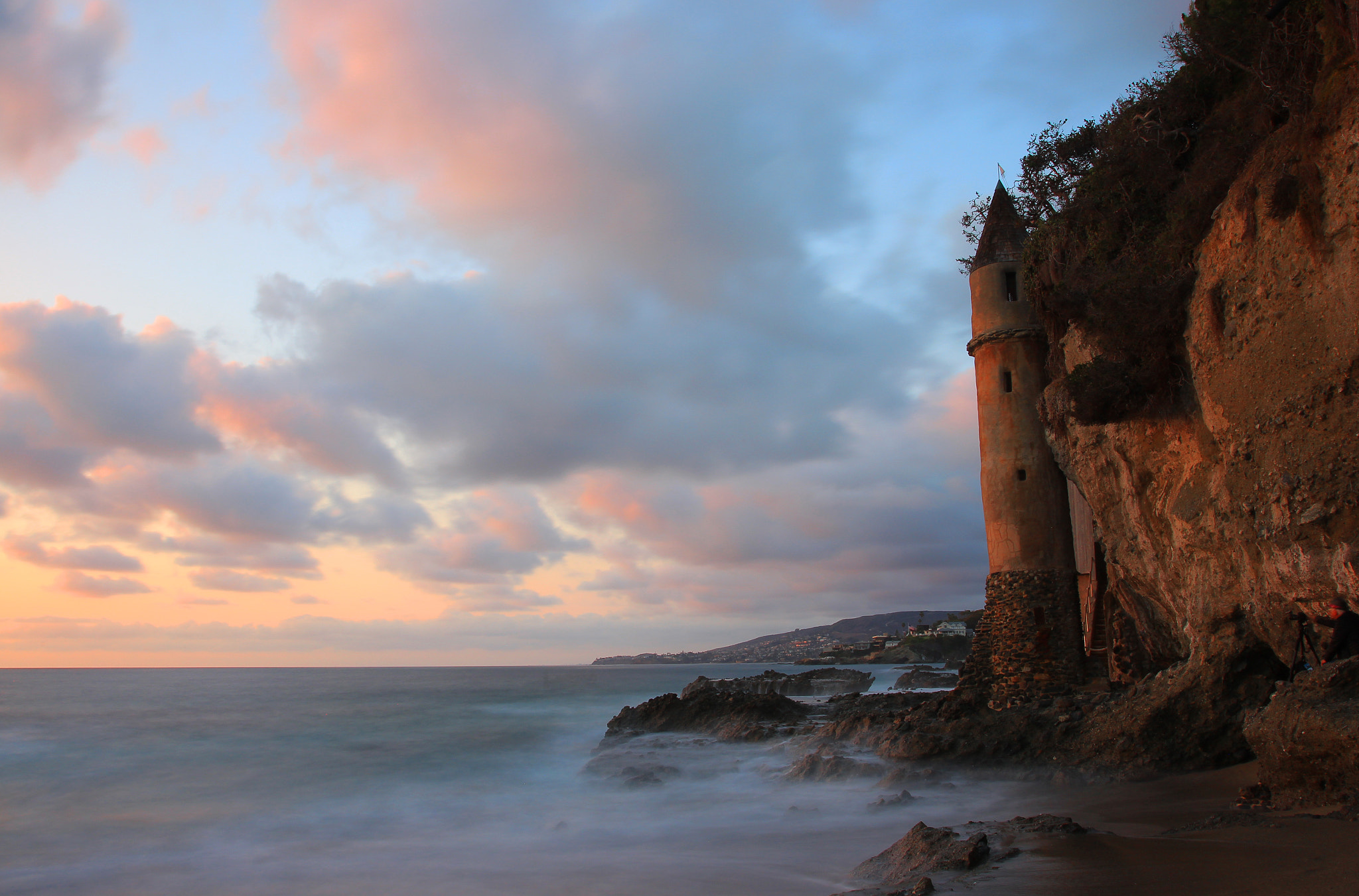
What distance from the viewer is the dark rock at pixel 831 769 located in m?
13.2

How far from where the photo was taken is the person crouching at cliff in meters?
7.68

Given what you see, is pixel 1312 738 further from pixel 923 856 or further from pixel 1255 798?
pixel 923 856

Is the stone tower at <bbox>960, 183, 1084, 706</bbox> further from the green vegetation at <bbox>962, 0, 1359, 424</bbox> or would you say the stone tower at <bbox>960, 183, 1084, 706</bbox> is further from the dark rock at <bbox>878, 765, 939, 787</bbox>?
the dark rock at <bbox>878, 765, 939, 787</bbox>

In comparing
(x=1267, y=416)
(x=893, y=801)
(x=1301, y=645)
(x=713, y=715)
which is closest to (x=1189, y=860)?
(x=1301, y=645)

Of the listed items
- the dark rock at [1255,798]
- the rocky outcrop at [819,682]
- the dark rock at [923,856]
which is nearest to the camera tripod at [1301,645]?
the dark rock at [1255,798]

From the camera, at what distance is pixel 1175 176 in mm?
11828

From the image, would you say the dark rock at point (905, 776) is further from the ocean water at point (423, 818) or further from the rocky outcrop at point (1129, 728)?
the rocky outcrop at point (1129, 728)

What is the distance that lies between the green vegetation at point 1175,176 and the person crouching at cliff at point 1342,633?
3.51m

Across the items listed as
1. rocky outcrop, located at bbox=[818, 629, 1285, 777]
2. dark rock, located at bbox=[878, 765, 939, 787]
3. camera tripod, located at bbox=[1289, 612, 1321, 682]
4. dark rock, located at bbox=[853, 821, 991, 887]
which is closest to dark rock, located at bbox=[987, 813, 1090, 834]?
dark rock, located at bbox=[853, 821, 991, 887]

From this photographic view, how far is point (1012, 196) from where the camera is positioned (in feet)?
62.4

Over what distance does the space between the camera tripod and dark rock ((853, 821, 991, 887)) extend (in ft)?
14.2

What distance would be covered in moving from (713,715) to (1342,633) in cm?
1697

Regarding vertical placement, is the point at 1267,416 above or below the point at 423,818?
above

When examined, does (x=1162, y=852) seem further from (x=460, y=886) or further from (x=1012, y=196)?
(x=1012, y=196)
